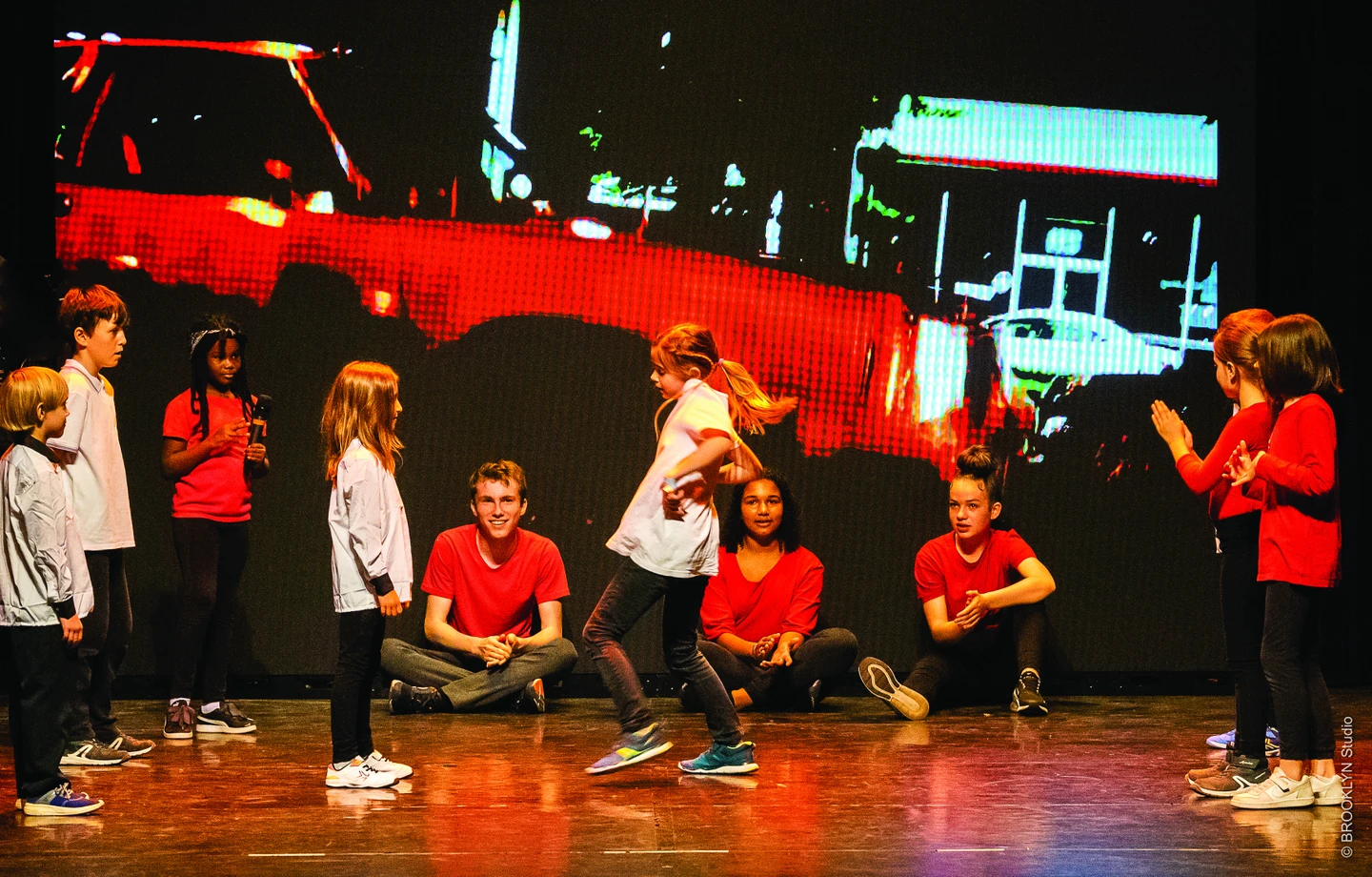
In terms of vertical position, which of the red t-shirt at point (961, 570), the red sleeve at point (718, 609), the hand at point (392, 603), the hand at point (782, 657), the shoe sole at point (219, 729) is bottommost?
the shoe sole at point (219, 729)

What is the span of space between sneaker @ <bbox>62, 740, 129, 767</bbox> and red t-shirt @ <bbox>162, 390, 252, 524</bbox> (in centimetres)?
86

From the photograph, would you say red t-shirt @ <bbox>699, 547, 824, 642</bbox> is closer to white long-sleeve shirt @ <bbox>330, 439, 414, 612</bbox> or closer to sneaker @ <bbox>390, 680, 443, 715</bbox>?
sneaker @ <bbox>390, 680, 443, 715</bbox>

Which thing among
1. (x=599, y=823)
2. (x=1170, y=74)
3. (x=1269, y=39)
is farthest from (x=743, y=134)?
(x=599, y=823)

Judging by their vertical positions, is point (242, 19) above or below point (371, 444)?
above

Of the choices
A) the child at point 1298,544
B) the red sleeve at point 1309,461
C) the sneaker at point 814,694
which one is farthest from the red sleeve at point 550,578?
the red sleeve at point 1309,461

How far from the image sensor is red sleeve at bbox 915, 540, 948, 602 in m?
4.97

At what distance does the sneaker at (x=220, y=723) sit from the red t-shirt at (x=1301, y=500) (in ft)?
9.65

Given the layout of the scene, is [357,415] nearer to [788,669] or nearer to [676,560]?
[676,560]

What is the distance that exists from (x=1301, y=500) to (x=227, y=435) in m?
3.02

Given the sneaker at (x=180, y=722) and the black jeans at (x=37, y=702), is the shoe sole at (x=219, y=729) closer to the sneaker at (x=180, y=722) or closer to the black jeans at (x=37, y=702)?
the sneaker at (x=180, y=722)

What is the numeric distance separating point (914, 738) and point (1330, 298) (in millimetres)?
2582

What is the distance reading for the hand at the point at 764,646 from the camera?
4.77m

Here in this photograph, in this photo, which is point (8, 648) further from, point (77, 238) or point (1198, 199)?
point (1198, 199)

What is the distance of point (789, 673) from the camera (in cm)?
475
